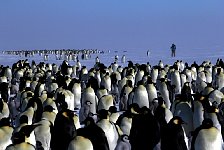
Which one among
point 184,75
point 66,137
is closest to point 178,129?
point 66,137

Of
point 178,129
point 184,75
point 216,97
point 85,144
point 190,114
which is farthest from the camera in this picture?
point 184,75

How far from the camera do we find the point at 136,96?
10656mm

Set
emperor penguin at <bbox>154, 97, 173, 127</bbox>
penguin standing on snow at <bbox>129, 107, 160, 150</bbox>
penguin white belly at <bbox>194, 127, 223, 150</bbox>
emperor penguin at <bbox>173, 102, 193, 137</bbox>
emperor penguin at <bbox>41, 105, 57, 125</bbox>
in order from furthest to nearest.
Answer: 1. emperor penguin at <bbox>173, 102, 193, 137</bbox>
2. emperor penguin at <bbox>41, 105, 57, 125</bbox>
3. emperor penguin at <bbox>154, 97, 173, 127</bbox>
4. penguin standing on snow at <bbox>129, 107, 160, 150</bbox>
5. penguin white belly at <bbox>194, 127, 223, 150</bbox>

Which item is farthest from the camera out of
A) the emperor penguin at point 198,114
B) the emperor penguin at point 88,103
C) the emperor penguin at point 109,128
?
the emperor penguin at point 88,103

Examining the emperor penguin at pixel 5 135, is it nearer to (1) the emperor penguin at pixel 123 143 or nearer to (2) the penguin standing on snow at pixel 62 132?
(2) the penguin standing on snow at pixel 62 132

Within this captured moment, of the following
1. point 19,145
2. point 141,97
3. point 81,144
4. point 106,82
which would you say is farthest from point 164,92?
point 19,145

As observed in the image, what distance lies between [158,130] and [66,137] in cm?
137

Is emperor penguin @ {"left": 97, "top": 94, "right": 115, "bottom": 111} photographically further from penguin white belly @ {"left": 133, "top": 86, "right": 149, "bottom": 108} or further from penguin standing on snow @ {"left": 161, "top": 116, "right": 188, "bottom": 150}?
penguin standing on snow @ {"left": 161, "top": 116, "right": 188, "bottom": 150}

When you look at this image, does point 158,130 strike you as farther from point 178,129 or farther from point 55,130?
point 55,130

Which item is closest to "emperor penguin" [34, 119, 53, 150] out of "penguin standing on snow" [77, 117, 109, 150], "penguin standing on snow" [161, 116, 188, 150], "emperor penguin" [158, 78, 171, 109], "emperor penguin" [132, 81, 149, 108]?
"penguin standing on snow" [77, 117, 109, 150]

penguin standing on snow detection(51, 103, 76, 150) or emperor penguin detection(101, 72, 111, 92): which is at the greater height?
emperor penguin detection(101, 72, 111, 92)

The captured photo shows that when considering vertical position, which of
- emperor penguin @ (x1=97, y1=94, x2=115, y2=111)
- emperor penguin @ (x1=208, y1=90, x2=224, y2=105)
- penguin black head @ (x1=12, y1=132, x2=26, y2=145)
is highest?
emperor penguin @ (x1=208, y1=90, x2=224, y2=105)

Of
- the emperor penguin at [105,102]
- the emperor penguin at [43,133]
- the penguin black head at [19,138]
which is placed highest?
the emperor penguin at [105,102]

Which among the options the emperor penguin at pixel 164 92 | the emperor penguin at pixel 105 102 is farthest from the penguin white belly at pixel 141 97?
the emperor penguin at pixel 164 92
